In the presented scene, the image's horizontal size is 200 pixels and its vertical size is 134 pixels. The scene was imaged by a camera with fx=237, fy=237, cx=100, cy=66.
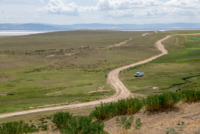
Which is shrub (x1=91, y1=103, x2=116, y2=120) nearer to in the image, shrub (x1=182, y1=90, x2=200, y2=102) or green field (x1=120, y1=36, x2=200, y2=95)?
shrub (x1=182, y1=90, x2=200, y2=102)

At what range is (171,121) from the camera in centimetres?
1426

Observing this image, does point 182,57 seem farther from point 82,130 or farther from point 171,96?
point 82,130

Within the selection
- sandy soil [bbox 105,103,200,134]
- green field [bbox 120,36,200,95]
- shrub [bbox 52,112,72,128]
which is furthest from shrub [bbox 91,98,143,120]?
green field [bbox 120,36,200,95]

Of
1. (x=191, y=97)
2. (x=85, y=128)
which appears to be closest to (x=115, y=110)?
(x=191, y=97)

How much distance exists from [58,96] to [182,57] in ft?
169

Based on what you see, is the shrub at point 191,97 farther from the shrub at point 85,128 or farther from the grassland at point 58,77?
the grassland at point 58,77

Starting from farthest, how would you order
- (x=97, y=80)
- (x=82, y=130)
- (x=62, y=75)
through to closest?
(x=62, y=75), (x=97, y=80), (x=82, y=130)

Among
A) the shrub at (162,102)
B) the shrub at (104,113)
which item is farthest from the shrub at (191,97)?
the shrub at (104,113)

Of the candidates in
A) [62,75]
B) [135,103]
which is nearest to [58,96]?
[62,75]

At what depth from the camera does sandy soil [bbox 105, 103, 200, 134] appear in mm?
12195

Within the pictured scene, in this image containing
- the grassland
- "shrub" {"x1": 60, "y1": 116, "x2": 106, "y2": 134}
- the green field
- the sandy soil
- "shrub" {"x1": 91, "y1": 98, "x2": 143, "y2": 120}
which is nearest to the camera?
"shrub" {"x1": 60, "y1": 116, "x2": 106, "y2": 134}

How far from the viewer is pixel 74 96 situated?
3778 cm

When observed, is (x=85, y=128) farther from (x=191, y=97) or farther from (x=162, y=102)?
(x=191, y=97)

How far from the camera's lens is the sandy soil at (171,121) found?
1220 centimetres
